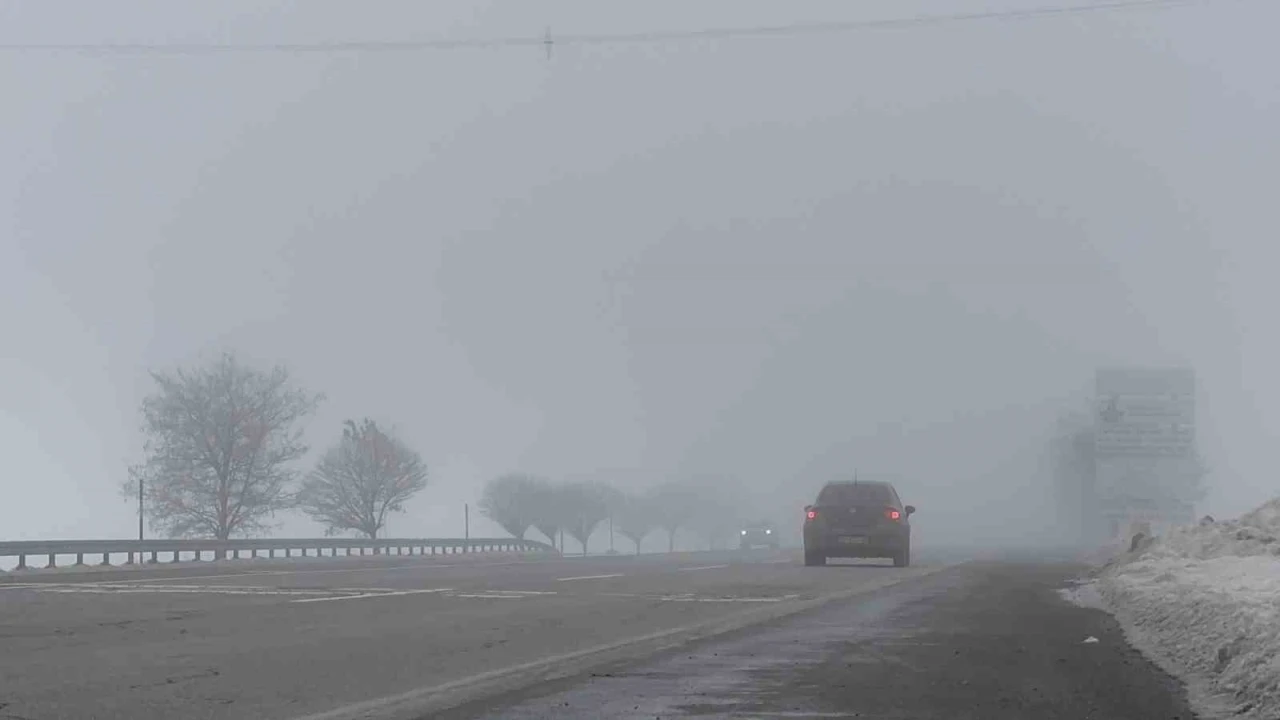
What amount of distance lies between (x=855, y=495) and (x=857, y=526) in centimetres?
77

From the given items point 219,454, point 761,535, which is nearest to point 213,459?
point 219,454

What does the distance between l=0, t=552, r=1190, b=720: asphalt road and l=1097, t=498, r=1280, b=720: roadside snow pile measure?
378 millimetres

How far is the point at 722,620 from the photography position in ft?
53.5

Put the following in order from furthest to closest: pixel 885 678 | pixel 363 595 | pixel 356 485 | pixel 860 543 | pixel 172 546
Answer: pixel 356 485
pixel 172 546
pixel 860 543
pixel 363 595
pixel 885 678

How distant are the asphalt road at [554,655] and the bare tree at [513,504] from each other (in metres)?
108

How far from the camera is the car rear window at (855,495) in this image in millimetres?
32438

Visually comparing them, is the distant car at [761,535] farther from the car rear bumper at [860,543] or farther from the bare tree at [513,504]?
the car rear bumper at [860,543]

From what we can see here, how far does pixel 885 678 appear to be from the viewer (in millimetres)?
10711

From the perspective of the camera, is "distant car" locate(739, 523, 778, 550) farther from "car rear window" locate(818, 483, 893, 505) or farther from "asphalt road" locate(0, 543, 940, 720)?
"asphalt road" locate(0, 543, 940, 720)

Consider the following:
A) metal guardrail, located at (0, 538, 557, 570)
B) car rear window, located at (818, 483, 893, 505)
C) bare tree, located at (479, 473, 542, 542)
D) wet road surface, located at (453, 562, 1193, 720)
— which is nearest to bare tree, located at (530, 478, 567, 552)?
bare tree, located at (479, 473, 542, 542)

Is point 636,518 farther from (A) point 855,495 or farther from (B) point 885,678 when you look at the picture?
(B) point 885,678

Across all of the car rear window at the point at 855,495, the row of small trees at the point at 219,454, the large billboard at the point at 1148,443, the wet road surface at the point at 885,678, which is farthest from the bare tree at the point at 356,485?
the wet road surface at the point at 885,678

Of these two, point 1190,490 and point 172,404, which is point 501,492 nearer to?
point 172,404

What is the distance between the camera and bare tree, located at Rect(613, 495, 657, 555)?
152 metres
